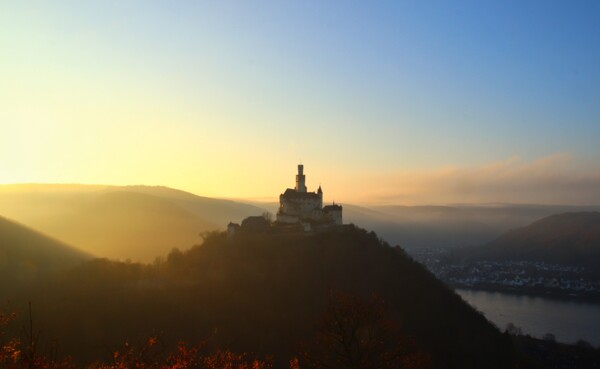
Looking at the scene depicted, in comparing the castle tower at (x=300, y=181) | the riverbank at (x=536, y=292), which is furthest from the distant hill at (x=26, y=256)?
the riverbank at (x=536, y=292)

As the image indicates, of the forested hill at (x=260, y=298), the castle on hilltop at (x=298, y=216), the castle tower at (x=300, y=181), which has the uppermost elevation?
the castle tower at (x=300, y=181)

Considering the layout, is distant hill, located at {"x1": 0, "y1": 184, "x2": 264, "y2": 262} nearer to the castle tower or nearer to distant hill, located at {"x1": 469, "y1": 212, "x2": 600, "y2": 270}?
the castle tower

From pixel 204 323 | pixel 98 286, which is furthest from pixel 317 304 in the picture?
pixel 98 286

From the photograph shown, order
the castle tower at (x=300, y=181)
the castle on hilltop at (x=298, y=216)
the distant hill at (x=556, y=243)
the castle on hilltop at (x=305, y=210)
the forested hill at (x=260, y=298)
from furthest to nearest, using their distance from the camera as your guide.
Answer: the distant hill at (x=556, y=243)
the castle tower at (x=300, y=181)
the castle on hilltop at (x=305, y=210)
the castle on hilltop at (x=298, y=216)
the forested hill at (x=260, y=298)

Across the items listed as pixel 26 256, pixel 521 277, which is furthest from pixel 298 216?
pixel 521 277

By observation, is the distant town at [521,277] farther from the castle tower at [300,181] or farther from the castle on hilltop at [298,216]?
the castle tower at [300,181]

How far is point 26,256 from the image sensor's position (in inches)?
2290

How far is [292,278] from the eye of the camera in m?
41.6

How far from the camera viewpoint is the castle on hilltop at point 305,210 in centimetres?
4831

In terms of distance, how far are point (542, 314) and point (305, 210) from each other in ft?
168

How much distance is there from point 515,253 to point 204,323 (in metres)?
147

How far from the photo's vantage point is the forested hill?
36.6 m

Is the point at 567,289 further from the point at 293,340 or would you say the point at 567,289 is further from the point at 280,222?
the point at 293,340

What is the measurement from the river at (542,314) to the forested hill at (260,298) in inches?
1033
